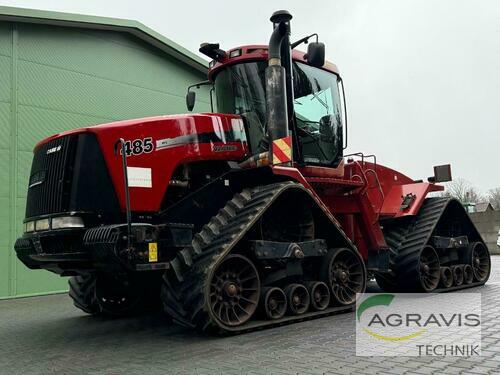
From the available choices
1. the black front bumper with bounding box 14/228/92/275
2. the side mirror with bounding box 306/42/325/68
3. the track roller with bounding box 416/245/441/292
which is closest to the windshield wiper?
the side mirror with bounding box 306/42/325/68

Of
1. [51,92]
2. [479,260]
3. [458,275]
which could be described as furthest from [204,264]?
[51,92]

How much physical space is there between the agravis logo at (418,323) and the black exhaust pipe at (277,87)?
7.96 ft

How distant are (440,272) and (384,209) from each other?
1482 millimetres

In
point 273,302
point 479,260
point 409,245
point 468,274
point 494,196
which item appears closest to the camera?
point 273,302

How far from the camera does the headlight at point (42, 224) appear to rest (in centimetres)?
574

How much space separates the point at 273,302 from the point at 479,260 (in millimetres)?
6067

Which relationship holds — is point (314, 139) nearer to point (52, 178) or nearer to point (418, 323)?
point (418, 323)

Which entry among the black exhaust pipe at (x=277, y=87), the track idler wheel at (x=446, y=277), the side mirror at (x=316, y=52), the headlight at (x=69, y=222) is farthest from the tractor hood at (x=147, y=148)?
the track idler wheel at (x=446, y=277)

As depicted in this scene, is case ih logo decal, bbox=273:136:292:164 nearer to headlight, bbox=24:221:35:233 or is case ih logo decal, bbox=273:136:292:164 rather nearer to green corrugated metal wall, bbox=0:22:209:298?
headlight, bbox=24:221:35:233

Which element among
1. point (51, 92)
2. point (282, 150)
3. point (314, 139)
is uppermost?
point (51, 92)

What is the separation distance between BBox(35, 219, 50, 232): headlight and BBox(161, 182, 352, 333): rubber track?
57.5 inches

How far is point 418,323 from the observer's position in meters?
6.07

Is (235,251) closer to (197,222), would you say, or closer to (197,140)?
(197,222)

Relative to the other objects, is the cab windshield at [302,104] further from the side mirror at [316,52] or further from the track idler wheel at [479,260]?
the track idler wheel at [479,260]
